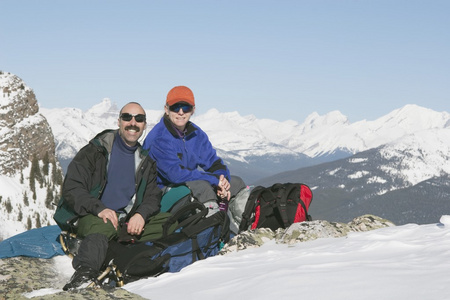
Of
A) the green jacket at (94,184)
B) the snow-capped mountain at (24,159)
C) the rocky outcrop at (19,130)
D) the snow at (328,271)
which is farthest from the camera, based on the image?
the rocky outcrop at (19,130)

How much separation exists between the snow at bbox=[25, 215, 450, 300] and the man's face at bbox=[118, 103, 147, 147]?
2.20 m

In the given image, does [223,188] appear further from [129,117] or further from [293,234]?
[129,117]

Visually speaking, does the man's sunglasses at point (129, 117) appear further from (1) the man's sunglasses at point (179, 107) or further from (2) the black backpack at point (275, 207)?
(2) the black backpack at point (275, 207)

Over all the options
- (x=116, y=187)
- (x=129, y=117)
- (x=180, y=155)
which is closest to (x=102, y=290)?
(x=116, y=187)

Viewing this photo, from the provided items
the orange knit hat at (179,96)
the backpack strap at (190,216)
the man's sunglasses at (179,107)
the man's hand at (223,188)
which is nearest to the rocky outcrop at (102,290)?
the backpack strap at (190,216)

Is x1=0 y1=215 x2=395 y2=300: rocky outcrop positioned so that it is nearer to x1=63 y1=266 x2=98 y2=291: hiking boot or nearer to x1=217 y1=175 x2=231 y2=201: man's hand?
x1=63 y1=266 x2=98 y2=291: hiking boot

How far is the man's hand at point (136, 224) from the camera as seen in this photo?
7.64m

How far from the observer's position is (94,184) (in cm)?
768

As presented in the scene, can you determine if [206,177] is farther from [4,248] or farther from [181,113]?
[4,248]

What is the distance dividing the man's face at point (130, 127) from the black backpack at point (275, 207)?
118 inches

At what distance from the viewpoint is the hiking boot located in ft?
20.9

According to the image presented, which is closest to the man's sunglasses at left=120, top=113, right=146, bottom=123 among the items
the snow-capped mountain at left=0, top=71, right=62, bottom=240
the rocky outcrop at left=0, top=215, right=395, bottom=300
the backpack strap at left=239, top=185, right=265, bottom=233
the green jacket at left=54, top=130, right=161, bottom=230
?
the green jacket at left=54, top=130, right=161, bottom=230

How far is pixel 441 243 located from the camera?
6.68 m

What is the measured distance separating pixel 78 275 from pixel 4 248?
2.54 meters
